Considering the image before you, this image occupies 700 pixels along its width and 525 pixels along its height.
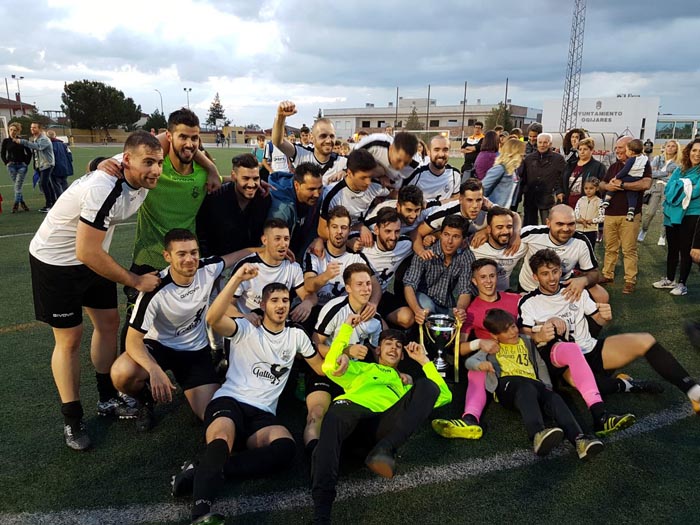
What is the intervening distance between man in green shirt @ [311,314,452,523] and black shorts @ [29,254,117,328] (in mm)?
1718

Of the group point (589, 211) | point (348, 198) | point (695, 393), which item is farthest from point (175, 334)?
point (589, 211)

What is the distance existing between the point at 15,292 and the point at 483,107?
79878 mm

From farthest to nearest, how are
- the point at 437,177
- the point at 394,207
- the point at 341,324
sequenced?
the point at 437,177
the point at 394,207
the point at 341,324

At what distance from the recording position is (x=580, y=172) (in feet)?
24.7

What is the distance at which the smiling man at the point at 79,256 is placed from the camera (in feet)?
9.62

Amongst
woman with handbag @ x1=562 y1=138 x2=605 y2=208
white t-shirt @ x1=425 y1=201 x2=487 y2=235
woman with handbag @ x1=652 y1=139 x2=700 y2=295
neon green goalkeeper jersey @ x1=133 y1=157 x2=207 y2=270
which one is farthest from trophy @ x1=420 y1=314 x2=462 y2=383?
woman with handbag @ x1=562 y1=138 x2=605 y2=208

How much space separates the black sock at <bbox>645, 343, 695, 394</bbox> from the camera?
349 cm

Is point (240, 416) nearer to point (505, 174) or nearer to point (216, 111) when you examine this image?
point (505, 174)

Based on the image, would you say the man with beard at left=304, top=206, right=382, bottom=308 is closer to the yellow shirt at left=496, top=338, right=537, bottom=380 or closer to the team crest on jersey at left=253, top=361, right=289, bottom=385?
the team crest on jersey at left=253, top=361, right=289, bottom=385

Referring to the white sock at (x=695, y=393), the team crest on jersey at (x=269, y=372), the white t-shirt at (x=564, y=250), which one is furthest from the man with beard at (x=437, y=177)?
the white sock at (x=695, y=393)

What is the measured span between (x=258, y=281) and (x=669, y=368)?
3241 mm

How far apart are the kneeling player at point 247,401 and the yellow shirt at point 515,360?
4.61 feet

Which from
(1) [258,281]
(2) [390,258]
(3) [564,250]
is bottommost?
(1) [258,281]

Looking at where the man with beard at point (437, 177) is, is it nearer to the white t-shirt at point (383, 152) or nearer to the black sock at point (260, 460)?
the white t-shirt at point (383, 152)
